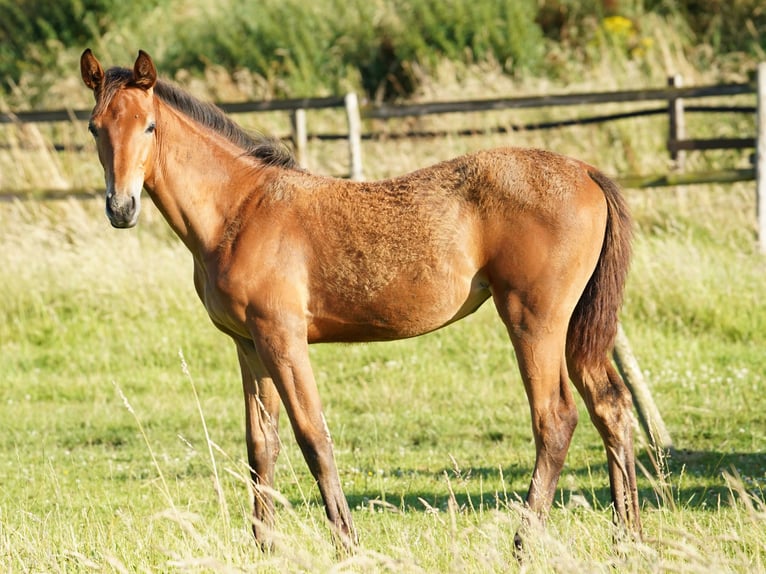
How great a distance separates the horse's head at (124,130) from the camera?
4.65 metres

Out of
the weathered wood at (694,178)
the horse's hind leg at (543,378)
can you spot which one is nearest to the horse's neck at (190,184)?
the horse's hind leg at (543,378)

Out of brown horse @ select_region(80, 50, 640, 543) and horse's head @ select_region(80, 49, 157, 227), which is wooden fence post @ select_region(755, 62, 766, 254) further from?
horse's head @ select_region(80, 49, 157, 227)

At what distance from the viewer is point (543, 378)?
4.77 metres

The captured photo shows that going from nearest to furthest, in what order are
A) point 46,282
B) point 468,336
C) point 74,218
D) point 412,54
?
point 468,336
point 46,282
point 74,218
point 412,54

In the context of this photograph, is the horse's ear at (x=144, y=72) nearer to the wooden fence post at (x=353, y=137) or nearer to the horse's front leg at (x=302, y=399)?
the horse's front leg at (x=302, y=399)

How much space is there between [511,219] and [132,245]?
6735mm

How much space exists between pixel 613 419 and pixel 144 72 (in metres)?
2.69

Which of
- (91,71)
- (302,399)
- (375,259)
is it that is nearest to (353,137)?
(91,71)

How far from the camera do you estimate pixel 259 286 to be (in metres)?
4.75

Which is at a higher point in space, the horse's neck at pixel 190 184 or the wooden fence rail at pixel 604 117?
the horse's neck at pixel 190 184

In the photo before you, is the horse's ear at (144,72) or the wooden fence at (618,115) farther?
the wooden fence at (618,115)

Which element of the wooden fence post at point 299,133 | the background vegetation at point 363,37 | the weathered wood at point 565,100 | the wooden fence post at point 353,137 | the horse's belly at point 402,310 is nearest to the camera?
the horse's belly at point 402,310

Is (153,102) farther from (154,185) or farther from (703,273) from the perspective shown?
(703,273)

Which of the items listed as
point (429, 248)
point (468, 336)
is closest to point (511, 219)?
point (429, 248)
